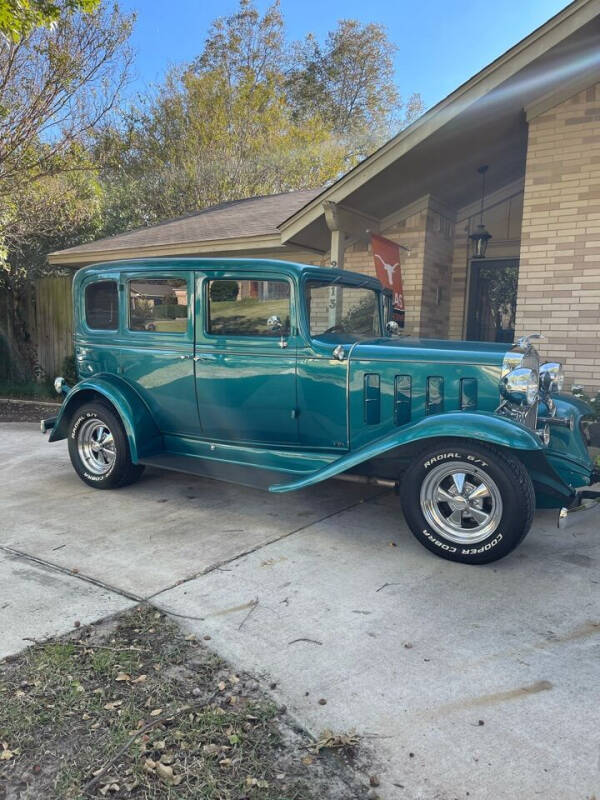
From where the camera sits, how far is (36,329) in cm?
1237

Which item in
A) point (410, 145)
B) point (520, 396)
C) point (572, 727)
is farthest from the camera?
point (410, 145)

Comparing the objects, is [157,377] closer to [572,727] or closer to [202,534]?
[202,534]

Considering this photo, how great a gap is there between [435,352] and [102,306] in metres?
3.15

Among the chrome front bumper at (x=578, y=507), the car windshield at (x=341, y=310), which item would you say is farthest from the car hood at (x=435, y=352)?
the chrome front bumper at (x=578, y=507)

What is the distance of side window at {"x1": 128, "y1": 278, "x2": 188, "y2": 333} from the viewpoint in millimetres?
4750

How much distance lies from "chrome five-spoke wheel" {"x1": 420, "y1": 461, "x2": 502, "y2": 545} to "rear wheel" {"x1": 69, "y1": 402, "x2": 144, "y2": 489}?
2.64m

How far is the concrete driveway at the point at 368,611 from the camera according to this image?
2012 mm

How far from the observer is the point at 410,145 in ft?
20.9

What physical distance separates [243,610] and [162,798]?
3.91 feet

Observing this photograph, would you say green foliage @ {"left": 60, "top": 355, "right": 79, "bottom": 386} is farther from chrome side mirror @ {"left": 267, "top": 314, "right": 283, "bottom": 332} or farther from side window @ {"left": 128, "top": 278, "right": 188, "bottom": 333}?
chrome side mirror @ {"left": 267, "top": 314, "right": 283, "bottom": 332}

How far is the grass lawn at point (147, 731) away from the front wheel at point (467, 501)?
1.63 meters

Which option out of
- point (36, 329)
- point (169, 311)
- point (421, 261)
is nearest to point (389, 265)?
point (421, 261)

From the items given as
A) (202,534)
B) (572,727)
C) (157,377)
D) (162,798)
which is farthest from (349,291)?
(162,798)

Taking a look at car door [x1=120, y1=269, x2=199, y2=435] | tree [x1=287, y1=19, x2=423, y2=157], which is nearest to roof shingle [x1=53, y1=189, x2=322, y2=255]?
car door [x1=120, y1=269, x2=199, y2=435]
